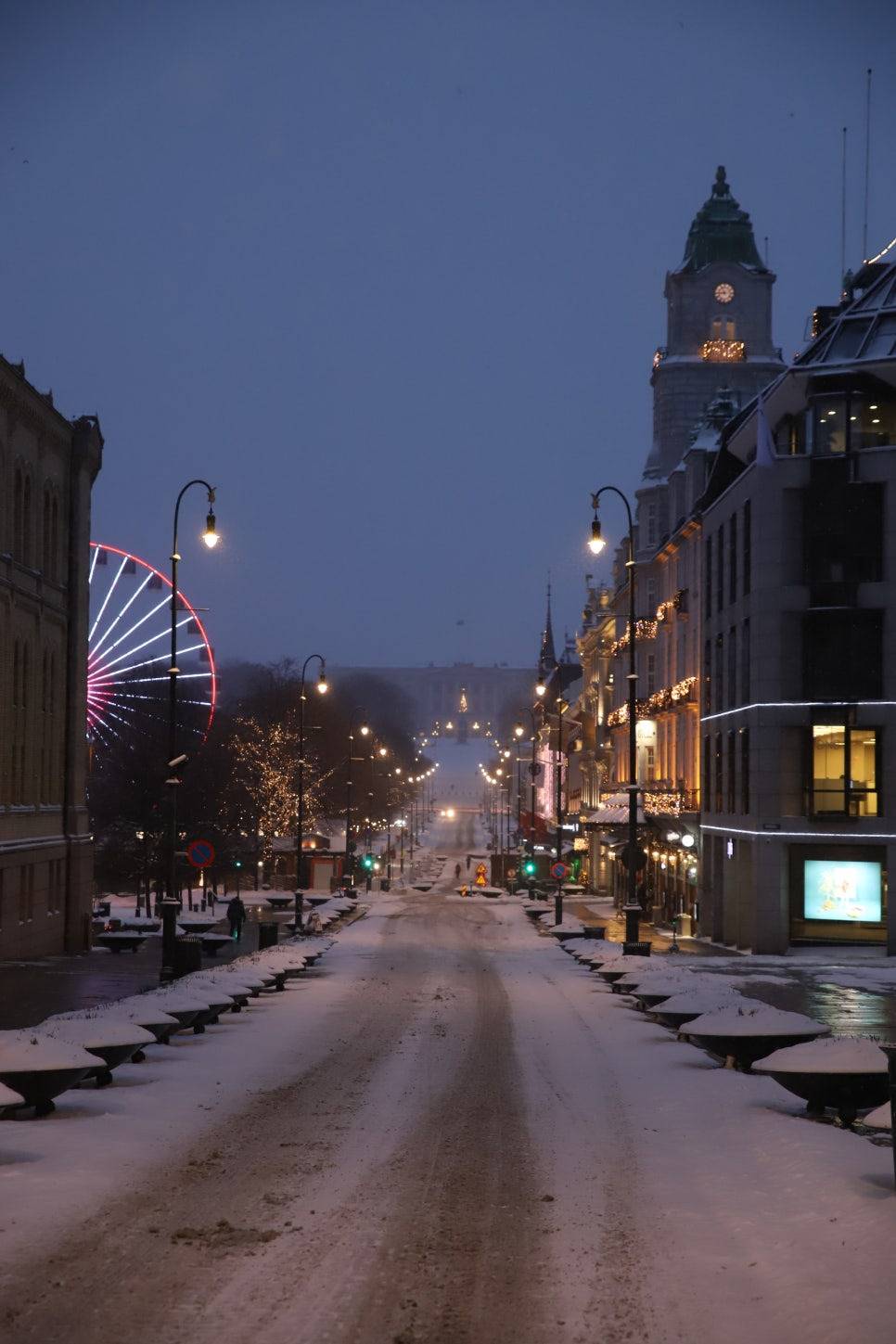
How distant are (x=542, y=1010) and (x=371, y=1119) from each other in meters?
13.2

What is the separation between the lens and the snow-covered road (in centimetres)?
1017

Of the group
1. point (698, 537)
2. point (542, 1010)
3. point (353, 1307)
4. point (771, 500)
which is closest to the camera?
point (353, 1307)

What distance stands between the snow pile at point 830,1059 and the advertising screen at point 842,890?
3053 centimetres

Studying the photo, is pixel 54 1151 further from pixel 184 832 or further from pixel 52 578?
pixel 184 832

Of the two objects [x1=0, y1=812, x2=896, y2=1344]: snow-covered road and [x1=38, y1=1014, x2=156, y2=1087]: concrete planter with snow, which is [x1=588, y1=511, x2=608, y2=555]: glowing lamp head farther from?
[x1=38, y1=1014, x2=156, y2=1087]: concrete planter with snow

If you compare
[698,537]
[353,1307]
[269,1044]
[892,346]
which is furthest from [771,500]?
[353,1307]

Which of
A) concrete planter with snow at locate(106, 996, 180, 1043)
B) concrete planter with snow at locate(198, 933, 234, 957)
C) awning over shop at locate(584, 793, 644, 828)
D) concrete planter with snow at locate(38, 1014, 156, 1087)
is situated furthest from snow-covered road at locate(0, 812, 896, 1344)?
awning over shop at locate(584, 793, 644, 828)

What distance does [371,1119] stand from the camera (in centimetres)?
1744

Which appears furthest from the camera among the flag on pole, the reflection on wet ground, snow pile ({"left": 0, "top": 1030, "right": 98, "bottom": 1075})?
the flag on pole

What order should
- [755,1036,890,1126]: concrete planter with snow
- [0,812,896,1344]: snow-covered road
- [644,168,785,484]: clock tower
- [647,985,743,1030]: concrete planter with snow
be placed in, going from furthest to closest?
1. [644,168,785,484]: clock tower
2. [647,985,743,1030]: concrete planter with snow
3. [755,1036,890,1126]: concrete planter with snow
4. [0,812,896,1344]: snow-covered road

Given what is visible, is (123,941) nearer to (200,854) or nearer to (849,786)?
(200,854)

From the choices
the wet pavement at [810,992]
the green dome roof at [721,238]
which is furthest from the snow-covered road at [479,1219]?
the green dome roof at [721,238]

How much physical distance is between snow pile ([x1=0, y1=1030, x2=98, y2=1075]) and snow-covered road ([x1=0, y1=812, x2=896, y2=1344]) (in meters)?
0.61

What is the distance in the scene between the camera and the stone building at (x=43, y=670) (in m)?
44.5
